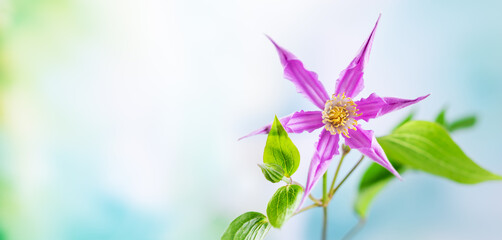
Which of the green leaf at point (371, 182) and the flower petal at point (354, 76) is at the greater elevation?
the flower petal at point (354, 76)

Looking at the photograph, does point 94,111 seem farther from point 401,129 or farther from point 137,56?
point 401,129

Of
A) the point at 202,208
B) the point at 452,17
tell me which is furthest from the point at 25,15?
the point at 452,17

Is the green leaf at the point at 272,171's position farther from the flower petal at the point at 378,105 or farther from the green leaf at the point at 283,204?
the flower petal at the point at 378,105

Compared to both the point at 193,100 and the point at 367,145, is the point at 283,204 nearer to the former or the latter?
the point at 367,145

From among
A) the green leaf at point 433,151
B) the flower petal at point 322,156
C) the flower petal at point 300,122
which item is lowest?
the green leaf at point 433,151

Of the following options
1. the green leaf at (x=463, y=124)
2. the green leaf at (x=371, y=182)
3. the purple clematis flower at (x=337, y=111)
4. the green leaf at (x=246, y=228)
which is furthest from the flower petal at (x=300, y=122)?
the green leaf at (x=463, y=124)

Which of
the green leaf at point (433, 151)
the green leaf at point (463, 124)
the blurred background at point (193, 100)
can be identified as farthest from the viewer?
the blurred background at point (193, 100)

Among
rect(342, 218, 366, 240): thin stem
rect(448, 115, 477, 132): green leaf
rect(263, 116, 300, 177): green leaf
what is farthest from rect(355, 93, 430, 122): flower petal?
rect(342, 218, 366, 240): thin stem
